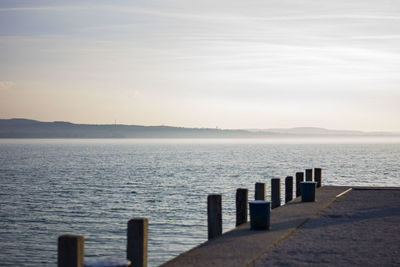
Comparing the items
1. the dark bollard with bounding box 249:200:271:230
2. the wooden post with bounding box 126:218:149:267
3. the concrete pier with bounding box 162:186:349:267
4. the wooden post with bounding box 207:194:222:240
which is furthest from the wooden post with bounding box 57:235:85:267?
the dark bollard with bounding box 249:200:271:230

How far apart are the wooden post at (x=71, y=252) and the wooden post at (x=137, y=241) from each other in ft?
5.28

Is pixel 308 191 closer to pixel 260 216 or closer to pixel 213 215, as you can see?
pixel 260 216

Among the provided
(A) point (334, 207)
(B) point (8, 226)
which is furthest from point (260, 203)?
(B) point (8, 226)

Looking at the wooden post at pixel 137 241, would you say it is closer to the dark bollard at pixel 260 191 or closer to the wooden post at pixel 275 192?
the dark bollard at pixel 260 191

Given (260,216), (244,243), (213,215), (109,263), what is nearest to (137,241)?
(109,263)

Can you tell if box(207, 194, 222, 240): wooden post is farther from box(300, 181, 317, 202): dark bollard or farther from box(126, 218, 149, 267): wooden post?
box(300, 181, 317, 202): dark bollard

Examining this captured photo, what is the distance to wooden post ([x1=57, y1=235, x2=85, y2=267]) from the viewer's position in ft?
23.2

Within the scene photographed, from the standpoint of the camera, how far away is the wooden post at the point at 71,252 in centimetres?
709

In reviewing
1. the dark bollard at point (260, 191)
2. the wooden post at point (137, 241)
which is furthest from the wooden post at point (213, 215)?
the wooden post at point (137, 241)

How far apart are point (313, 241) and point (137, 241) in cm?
460

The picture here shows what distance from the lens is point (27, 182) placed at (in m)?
58.1

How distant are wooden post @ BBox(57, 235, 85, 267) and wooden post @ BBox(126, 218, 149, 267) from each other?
1.61m

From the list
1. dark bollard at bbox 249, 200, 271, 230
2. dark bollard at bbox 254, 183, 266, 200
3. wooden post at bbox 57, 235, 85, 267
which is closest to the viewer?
wooden post at bbox 57, 235, 85, 267

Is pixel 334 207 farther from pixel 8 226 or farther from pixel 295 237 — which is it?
pixel 8 226
